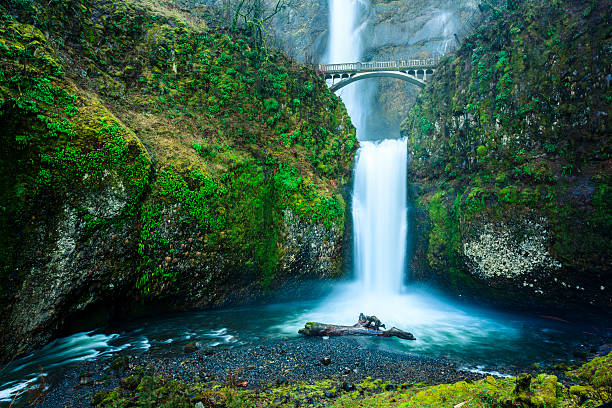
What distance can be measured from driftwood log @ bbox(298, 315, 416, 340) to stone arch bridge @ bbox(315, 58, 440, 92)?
61.1 ft

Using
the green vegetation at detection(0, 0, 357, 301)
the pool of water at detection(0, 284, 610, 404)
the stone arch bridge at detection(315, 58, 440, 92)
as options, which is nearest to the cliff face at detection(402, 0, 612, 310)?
the pool of water at detection(0, 284, 610, 404)

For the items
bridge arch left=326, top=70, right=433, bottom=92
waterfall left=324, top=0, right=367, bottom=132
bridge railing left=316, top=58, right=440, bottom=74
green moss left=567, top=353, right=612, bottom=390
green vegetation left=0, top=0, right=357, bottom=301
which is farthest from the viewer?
waterfall left=324, top=0, right=367, bottom=132

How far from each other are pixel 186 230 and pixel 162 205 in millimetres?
1130

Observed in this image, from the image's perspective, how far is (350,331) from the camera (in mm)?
8648

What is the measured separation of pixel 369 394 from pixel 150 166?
879 centimetres

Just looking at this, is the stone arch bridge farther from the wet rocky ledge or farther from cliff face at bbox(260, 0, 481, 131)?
the wet rocky ledge

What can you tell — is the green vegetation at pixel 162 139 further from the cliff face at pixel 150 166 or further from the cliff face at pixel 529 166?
the cliff face at pixel 529 166

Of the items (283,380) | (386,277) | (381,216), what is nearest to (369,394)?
(283,380)

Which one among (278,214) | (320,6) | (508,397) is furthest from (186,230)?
(320,6)

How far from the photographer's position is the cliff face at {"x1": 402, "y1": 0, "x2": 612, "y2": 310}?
970 centimetres

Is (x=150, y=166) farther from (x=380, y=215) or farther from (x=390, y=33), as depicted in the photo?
(x=390, y=33)

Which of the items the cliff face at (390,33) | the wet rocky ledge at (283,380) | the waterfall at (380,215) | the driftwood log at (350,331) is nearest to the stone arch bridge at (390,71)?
the cliff face at (390,33)

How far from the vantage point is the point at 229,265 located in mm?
10523

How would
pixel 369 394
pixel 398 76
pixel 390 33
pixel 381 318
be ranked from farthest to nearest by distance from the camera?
1. pixel 390 33
2. pixel 398 76
3. pixel 381 318
4. pixel 369 394
